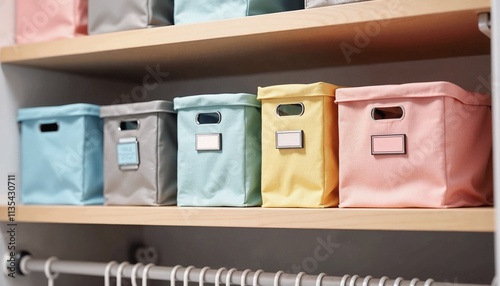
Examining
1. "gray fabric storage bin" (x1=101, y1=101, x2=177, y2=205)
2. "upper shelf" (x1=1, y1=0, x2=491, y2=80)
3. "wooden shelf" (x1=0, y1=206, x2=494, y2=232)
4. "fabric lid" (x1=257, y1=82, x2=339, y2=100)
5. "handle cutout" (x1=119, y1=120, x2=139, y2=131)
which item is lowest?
"wooden shelf" (x1=0, y1=206, x2=494, y2=232)

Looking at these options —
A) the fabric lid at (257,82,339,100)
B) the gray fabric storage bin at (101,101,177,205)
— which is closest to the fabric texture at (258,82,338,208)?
the fabric lid at (257,82,339,100)

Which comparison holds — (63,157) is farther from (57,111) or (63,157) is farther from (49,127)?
(49,127)

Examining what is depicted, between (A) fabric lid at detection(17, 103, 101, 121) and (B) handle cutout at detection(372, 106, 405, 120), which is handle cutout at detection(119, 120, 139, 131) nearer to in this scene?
(A) fabric lid at detection(17, 103, 101, 121)

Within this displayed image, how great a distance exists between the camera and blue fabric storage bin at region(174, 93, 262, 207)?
4.99 feet

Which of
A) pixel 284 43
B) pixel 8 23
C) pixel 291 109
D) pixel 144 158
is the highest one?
pixel 8 23

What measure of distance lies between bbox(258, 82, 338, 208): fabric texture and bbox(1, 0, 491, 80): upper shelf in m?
0.13

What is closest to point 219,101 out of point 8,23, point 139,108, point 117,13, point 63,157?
point 139,108

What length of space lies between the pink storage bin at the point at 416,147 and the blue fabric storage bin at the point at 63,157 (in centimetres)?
67

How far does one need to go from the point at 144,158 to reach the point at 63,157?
0.80 ft

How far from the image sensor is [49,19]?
70.2 inches

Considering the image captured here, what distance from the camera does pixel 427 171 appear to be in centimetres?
132

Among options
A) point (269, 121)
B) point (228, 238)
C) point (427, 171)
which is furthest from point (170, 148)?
point (427, 171)

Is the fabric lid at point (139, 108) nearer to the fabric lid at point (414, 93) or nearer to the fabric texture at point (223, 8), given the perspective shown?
the fabric texture at point (223, 8)

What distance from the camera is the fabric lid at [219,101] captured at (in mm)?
1532
